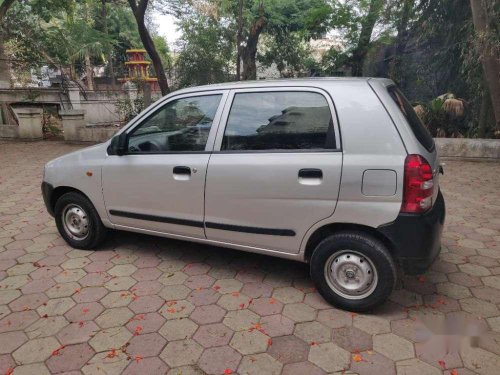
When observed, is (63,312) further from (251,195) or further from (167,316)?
(251,195)

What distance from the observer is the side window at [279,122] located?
2.74m

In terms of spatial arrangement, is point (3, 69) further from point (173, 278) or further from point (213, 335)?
point (213, 335)

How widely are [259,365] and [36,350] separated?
4.71ft

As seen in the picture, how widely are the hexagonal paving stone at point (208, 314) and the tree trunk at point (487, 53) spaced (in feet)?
24.4

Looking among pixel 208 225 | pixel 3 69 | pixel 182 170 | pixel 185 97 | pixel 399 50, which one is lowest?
pixel 208 225

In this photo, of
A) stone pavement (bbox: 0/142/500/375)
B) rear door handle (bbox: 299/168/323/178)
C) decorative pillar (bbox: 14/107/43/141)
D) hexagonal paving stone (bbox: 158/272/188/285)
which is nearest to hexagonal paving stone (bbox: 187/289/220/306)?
stone pavement (bbox: 0/142/500/375)

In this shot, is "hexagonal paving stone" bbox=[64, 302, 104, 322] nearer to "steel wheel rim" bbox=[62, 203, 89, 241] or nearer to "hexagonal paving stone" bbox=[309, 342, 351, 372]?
"steel wheel rim" bbox=[62, 203, 89, 241]

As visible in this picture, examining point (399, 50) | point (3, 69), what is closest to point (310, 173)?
point (399, 50)

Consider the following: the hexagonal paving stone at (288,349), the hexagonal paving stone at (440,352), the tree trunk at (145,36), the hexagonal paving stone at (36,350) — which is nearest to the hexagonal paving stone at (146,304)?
the hexagonal paving stone at (36,350)

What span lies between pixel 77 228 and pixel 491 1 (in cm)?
870

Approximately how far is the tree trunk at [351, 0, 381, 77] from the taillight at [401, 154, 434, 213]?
11.3 meters

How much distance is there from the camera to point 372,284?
2.72 meters

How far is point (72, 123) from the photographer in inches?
456

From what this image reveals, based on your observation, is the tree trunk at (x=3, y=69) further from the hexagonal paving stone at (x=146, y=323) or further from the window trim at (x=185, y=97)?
the hexagonal paving stone at (x=146, y=323)
